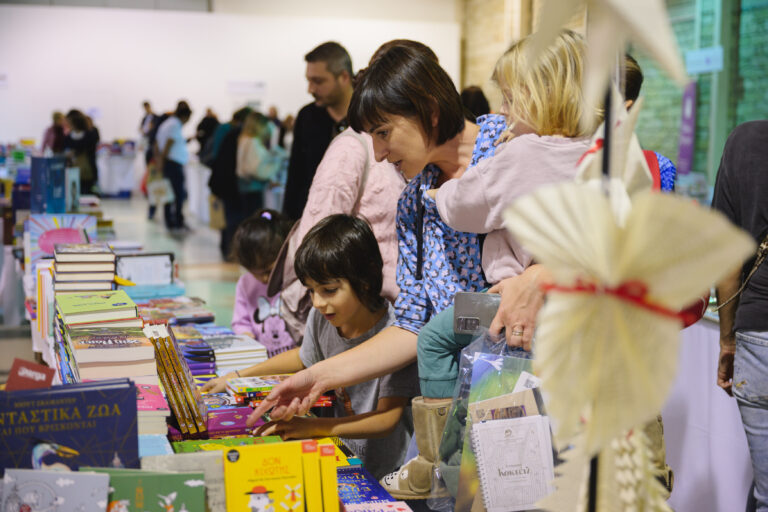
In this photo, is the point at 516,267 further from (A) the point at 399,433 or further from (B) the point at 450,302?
(A) the point at 399,433

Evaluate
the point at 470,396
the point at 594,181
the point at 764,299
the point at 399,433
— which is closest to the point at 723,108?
the point at 764,299

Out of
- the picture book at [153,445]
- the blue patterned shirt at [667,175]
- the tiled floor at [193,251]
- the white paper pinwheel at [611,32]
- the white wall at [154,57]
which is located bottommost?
the tiled floor at [193,251]

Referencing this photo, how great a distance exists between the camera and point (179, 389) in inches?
75.4

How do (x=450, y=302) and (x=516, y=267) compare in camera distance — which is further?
(x=450, y=302)

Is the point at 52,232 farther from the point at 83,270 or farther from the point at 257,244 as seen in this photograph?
the point at 83,270

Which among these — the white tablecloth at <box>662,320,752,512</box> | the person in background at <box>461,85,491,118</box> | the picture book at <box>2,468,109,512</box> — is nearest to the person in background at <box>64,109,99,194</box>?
the person in background at <box>461,85,491,118</box>

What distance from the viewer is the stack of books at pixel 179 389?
1.91m

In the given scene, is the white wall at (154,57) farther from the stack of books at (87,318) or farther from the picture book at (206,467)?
the picture book at (206,467)

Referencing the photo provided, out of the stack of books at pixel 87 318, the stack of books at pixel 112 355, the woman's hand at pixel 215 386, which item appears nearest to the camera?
the stack of books at pixel 112 355

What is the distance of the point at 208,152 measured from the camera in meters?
10.9

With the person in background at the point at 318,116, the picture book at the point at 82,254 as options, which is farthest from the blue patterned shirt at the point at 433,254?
the person in background at the point at 318,116

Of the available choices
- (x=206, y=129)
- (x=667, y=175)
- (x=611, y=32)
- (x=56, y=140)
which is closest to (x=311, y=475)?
(x=611, y=32)

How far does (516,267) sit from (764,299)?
86 cm

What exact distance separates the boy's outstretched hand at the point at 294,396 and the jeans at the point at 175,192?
423 inches
